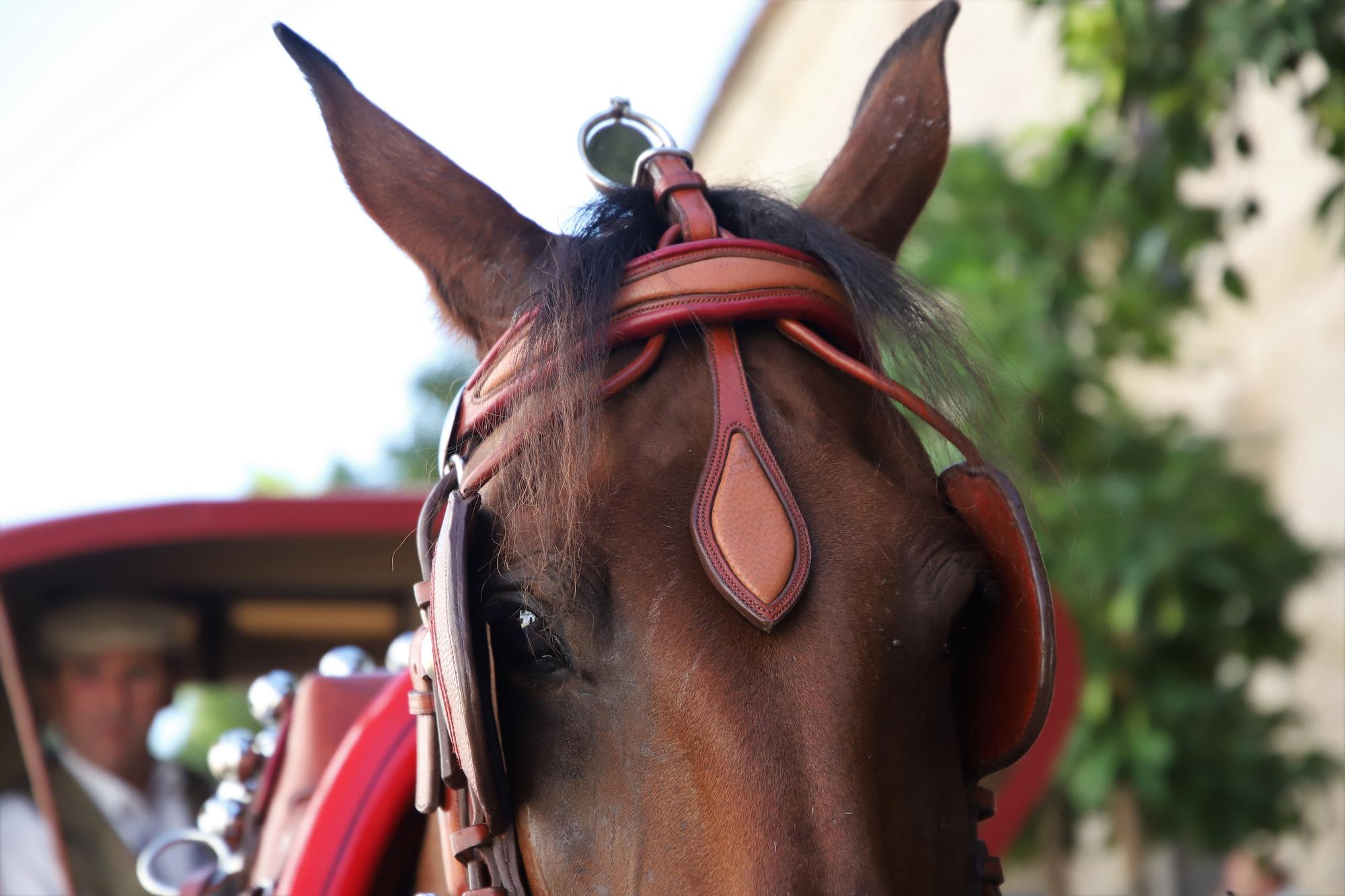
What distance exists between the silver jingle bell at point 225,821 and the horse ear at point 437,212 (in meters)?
1.50

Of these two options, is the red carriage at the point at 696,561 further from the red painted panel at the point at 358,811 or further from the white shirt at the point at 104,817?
the white shirt at the point at 104,817

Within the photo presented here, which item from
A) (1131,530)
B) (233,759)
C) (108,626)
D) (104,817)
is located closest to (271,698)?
(233,759)

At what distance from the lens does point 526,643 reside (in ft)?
4.67

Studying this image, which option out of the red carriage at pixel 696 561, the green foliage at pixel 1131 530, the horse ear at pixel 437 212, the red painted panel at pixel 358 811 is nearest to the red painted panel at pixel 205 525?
the red painted panel at pixel 358 811

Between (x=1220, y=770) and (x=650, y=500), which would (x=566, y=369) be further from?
(x=1220, y=770)

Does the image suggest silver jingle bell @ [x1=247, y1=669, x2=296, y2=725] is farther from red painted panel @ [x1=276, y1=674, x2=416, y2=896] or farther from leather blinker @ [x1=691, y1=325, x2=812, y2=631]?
leather blinker @ [x1=691, y1=325, x2=812, y2=631]

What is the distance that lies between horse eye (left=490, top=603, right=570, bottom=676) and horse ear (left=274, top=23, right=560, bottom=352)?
498mm

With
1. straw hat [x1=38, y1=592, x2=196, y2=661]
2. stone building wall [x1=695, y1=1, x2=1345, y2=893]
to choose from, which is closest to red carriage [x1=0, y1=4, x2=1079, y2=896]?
straw hat [x1=38, y1=592, x2=196, y2=661]

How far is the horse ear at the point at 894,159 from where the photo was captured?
1979 millimetres

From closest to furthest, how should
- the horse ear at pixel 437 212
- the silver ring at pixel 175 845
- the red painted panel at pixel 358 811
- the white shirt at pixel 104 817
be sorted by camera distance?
1. the horse ear at pixel 437 212
2. the red painted panel at pixel 358 811
3. the silver ring at pixel 175 845
4. the white shirt at pixel 104 817

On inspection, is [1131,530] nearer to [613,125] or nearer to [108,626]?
[108,626]

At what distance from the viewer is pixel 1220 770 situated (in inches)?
262

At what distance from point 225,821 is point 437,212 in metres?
1.63

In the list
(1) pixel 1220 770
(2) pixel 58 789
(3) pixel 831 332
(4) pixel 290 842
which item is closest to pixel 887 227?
(3) pixel 831 332
